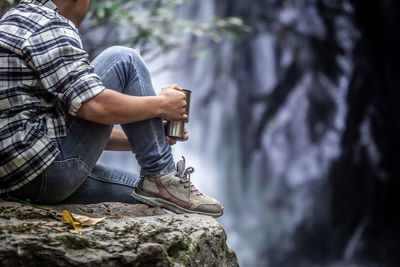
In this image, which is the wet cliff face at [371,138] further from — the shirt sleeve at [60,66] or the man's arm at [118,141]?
the shirt sleeve at [60,66]

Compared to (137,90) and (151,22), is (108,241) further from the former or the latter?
(151,22)

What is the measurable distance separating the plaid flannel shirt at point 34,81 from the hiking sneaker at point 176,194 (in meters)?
0.37

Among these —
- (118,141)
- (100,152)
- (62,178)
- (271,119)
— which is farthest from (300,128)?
(62,178)

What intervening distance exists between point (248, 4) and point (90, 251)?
653 centimetres

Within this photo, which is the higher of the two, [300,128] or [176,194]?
[300,128]

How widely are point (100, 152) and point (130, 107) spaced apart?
0.69 feet

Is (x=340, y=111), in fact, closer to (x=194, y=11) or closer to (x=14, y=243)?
(x=194, y=11)

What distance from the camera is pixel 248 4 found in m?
7.10

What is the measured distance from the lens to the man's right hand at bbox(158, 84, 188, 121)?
1402 millimetres

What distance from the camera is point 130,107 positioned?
1.32 metres

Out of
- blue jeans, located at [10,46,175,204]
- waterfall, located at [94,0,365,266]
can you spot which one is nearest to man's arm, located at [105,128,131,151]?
blue jeans, located at [10,46,175,204]

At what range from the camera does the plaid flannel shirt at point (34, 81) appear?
1.24m

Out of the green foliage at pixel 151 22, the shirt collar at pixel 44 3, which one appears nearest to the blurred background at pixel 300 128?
the green foliage at pixel 151 22

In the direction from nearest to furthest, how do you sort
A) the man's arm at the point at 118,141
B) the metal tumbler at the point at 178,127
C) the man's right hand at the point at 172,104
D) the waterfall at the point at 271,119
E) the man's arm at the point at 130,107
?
1. the man's arm at the point at 130,107
2. the man's right hand at the point at 172,104
3. the metal tumbler at the point at 178,127
4. the man's arm at the point at 118,141
5. the waterfall at the point at 271,119
